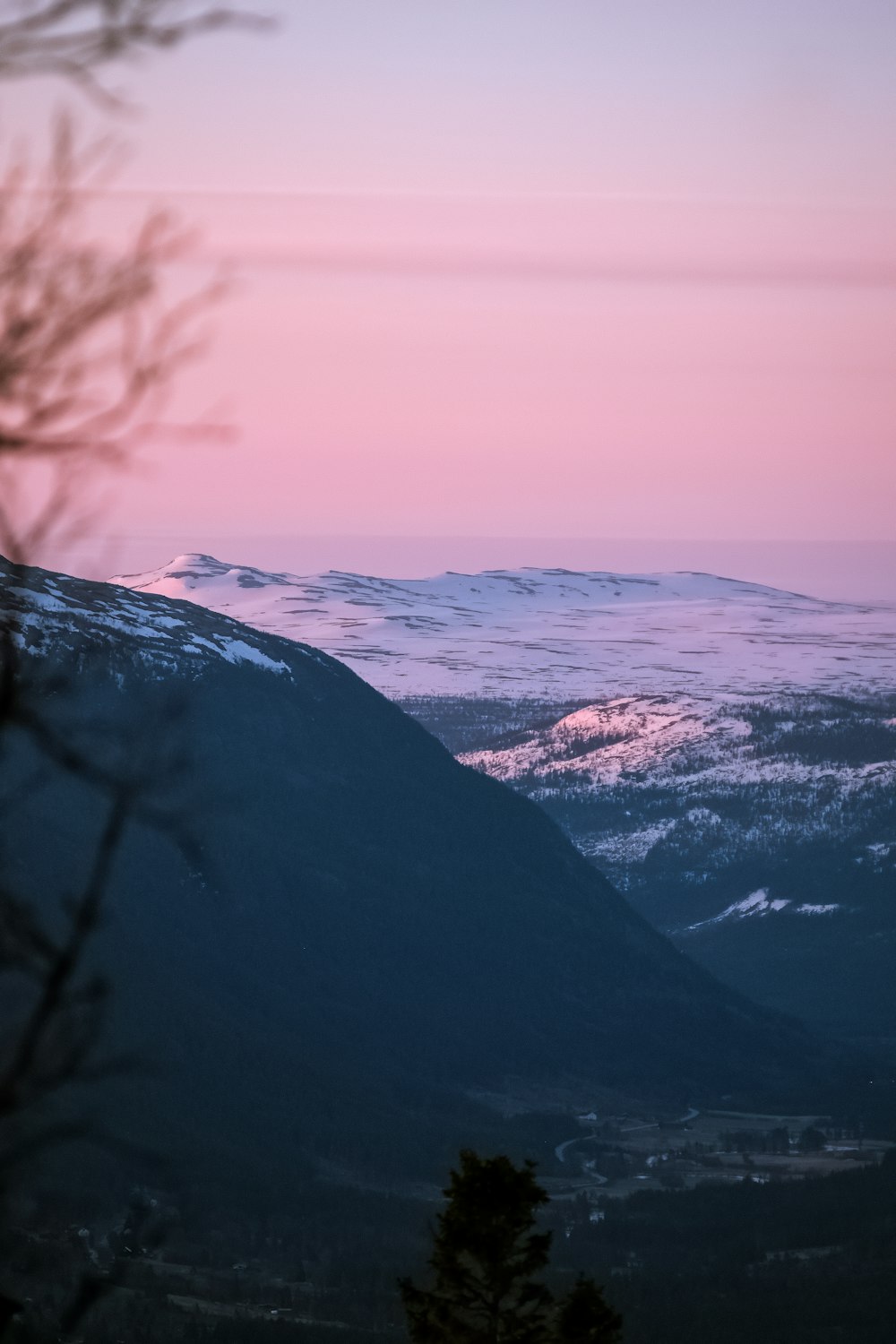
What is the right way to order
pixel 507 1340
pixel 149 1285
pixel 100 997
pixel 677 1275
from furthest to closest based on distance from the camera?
pixel 677 1275
pixel 149 1285
pixel 507 1340
pixel 100 997

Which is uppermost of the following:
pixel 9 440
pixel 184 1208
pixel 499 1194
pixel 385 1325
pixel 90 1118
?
pixel 9 440

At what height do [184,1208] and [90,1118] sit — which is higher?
[90,1118]

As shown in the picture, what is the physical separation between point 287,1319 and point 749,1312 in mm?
37908

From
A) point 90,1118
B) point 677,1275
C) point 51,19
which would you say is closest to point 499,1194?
point 90,1118

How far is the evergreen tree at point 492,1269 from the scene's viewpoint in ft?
122

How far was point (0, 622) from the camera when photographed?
477 inches

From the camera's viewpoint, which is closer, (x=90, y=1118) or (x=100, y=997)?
(x=100, y=997)

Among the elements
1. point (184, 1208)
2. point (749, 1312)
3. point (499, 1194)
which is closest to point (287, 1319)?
point (749, 1312)

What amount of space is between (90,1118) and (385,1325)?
551 feet

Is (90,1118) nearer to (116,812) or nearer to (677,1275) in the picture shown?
(116,812)

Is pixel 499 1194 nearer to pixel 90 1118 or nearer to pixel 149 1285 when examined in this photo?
pixel 90 1118

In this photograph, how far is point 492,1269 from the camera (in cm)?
3728

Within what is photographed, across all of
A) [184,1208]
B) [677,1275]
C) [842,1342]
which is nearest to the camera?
[184,1208]

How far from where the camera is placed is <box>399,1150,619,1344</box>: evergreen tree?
122 ft
